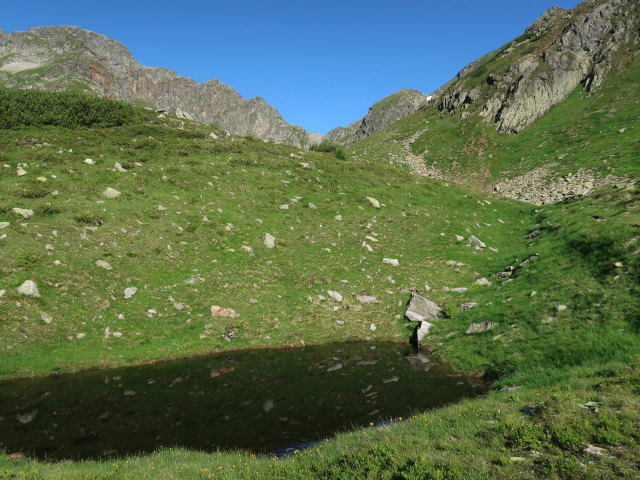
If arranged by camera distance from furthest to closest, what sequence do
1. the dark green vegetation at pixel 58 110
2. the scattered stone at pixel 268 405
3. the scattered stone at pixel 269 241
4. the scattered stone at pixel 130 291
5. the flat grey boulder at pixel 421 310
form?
the dark green vegetation at pixel 58 110 → the scattered stone at pixel 269 241 → the flat grey boulder at pixel 421 310 → the scattered stone at pixel 130 291 → the scattered stone at pixel 268 405

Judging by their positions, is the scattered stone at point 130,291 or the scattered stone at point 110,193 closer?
the scattered stone at point 130,291

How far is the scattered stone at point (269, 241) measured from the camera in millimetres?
26969

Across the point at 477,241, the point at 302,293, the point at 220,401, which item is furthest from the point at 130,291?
the point at 477,241

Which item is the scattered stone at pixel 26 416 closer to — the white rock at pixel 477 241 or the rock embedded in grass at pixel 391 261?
the rock embedded in grass at pixel 391 261

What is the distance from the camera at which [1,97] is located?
132 feet

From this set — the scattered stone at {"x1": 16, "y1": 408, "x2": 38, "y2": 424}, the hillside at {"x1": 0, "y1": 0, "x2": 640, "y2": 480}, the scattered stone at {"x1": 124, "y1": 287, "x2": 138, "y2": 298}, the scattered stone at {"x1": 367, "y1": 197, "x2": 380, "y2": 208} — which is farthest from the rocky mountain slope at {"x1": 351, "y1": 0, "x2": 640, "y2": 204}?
the scattered stone at {"x1": 16, "y1": 408, "x2": 38, "y2": 424}

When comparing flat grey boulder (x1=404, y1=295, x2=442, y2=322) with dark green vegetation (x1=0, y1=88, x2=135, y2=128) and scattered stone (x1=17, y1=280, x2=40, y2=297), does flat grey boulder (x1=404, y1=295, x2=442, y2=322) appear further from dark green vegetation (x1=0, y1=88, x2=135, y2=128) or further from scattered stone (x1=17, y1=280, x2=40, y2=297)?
dark green vegetation (x1=0, y1=88, x2=135, y2=128)

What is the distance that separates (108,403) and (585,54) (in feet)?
345

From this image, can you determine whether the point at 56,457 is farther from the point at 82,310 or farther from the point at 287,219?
the point at 287,219

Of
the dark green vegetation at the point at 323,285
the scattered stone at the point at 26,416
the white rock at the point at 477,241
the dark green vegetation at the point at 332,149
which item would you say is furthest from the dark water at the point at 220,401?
the dark green vegetation at the point at 332,149

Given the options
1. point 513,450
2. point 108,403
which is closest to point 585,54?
point 513,450

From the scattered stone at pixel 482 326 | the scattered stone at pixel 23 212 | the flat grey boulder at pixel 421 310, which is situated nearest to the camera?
the scattered stone at pixel 482 326

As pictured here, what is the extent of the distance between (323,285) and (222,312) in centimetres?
718

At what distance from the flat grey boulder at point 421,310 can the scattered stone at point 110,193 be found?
984 inches
